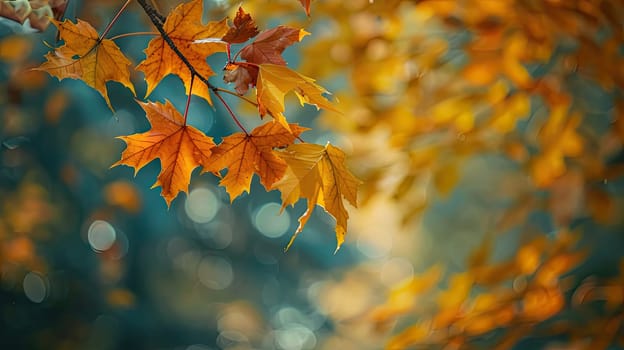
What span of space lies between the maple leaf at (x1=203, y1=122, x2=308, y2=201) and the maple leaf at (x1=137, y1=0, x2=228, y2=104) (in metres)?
0.04

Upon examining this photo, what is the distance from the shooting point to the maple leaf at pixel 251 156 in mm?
373

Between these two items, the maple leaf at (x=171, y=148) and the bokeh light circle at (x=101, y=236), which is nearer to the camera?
the maple leaf at (x=171, y=148)

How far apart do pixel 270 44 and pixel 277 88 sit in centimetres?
4

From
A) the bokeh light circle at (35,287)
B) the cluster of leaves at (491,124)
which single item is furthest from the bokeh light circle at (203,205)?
the cluster of leaves at (491,124)

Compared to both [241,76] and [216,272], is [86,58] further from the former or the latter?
[216,272]

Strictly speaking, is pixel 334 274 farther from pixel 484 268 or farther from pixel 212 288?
pixel 484 268

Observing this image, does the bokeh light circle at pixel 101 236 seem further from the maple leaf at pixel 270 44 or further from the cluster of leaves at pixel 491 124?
the maple leaf at pixel 270 44

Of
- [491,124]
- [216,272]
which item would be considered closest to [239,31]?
[491,124]

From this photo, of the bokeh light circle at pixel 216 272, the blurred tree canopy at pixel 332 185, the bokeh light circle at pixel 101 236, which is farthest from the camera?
the bokeh light circle at pixel 216 272

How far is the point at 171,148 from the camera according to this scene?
38 cm

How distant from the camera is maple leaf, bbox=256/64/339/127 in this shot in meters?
0.33

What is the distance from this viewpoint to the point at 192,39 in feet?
1.22

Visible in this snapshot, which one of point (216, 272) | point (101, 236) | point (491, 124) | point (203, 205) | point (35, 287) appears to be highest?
point (203, 205)

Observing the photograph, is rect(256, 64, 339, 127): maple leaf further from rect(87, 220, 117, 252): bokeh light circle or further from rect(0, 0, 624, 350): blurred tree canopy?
rect(87, 220, 117, 252): bokeh light circle
